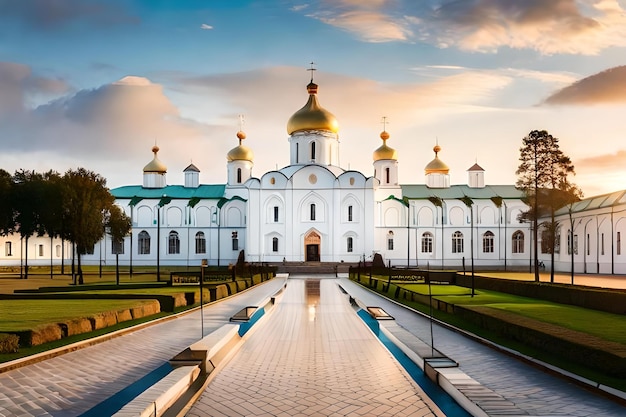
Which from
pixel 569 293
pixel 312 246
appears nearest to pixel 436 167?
pixel 312 246

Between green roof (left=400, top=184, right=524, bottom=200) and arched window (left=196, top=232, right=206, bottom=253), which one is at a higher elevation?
green roof (left=400, top=184, right=524, bottom=200)

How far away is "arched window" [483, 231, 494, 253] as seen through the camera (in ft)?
201

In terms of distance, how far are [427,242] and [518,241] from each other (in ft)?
31.8

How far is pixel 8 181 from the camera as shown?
3791 centimetres

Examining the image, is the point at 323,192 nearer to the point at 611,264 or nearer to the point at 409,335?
the point at 611,264

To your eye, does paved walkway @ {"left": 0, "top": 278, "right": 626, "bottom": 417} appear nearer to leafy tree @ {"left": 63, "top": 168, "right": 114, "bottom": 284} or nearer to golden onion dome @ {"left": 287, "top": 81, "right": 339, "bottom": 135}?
leafy tree @ {"left": 63, "top": 168, "right": 114, "bottom": 284}

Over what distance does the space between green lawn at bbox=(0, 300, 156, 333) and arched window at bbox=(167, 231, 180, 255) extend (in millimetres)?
43703

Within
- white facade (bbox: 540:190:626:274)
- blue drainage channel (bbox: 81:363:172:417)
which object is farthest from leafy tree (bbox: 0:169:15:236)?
white facade (bbox: 540:190:626:274)

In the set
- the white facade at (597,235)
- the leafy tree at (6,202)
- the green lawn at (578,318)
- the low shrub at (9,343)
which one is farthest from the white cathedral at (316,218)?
the low shrub at (9,343)

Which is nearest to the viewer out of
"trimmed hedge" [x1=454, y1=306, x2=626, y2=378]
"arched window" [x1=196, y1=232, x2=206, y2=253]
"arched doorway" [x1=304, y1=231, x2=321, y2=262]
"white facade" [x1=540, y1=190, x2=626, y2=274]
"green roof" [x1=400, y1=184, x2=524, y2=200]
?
"trimmed hedge" [x1=454, y1=306, x2=626, y2=378]

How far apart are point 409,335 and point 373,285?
674 inches

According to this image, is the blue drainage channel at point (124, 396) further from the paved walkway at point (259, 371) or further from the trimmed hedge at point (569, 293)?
the trimmed hedge at point (569, 293)

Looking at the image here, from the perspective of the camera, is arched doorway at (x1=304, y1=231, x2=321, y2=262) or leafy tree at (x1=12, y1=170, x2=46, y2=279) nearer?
leafy tree at (x1=12, y1=170, x2=46, y2=279)

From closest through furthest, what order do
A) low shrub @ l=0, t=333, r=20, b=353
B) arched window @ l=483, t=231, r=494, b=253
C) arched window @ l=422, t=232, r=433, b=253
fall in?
1. low shrub @ l=0, t=333, r=20, b=353
2. arched window @ l=422, t=232, r=433, b=253
3. arched window @ l=483, t=231, r=494, b=253
